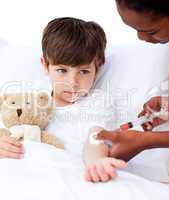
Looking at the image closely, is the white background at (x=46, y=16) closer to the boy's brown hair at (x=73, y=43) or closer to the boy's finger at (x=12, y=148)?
the boy's brown hair at (x=73, y=43)

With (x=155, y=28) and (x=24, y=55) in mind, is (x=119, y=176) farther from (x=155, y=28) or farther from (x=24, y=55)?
(x=24, y=55)

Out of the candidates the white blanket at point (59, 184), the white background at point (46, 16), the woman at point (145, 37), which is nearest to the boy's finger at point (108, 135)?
the woman at point (145, 37)

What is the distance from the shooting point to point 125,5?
1.09 m

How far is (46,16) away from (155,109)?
772 mm

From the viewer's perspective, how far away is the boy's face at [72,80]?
1.59 meters

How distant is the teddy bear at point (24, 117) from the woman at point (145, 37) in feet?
0.77

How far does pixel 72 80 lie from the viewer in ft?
5.17

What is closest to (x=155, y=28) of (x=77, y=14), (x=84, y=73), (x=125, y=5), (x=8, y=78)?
(x=125, y=5)

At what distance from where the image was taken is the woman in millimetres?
1077

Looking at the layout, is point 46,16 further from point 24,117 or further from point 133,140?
point 133,140

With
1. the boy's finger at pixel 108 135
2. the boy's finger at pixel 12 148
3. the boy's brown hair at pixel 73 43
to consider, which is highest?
the boy's brown hair at pixel 73 43

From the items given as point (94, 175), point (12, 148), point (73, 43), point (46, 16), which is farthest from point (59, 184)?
point (46, 16)

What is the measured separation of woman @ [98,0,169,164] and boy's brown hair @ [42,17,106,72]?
0.87 feet

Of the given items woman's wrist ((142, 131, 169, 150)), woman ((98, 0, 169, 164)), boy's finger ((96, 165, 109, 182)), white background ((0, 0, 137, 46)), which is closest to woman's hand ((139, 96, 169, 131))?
woman ((98, 0, 169, 164))
